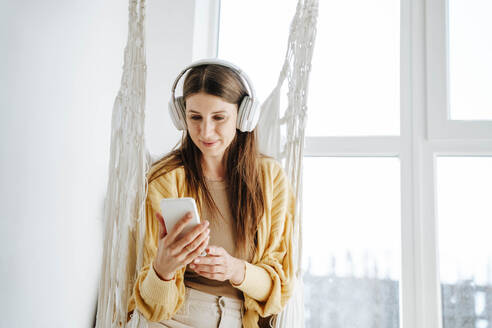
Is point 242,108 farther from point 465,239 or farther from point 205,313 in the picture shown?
point 465,239

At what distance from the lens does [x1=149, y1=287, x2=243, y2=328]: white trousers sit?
39.4 inches

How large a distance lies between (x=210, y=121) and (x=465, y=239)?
97 cm

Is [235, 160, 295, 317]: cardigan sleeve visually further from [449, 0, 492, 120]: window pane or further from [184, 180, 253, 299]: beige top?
[449, 0, 492, 120]: window pane

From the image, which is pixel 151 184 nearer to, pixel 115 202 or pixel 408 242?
pixel 115 202

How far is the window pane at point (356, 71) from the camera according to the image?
160cm

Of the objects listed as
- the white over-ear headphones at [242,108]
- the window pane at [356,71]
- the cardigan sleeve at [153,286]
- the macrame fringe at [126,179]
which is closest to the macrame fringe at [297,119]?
the white over-ear headphones at [242,108]

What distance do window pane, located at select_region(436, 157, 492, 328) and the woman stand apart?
2.11ft

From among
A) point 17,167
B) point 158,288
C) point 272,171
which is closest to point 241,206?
point 272,171

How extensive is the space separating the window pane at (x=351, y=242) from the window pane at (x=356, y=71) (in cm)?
13

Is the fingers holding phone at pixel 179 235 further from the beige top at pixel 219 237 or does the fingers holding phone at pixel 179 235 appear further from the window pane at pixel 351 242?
the window pane at pixel 351 242

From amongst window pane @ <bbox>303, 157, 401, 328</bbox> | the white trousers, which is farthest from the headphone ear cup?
window pane @ <bbox>303, 157, 401, 328</bbox>

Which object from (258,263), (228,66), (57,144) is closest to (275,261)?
(258,263)

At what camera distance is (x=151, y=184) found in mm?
1097

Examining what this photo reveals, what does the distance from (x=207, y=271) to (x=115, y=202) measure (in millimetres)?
245
